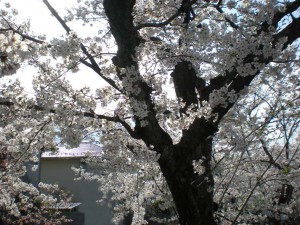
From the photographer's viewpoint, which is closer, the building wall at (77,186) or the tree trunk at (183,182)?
the tree trunk at (183,182)

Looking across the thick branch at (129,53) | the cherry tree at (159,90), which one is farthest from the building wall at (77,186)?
the thick branch at (129,53)

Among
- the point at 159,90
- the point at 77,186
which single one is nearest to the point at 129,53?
the point at 159,90

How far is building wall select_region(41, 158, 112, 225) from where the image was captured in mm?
17781

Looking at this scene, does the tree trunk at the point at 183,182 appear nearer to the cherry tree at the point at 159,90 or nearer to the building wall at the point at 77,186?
the cherry tree at the point at 159,90

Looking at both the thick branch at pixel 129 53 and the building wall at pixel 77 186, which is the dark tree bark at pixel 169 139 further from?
the building wall at pixel 77 186

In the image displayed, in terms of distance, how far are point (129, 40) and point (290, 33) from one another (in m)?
1.85

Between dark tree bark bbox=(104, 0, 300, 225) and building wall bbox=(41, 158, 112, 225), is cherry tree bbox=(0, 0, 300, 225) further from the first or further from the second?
building wall bbox=(41, 158, 112, 225)

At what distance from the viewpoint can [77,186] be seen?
61.1 feet

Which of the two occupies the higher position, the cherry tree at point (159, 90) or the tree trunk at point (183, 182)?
the cherry tree at point (159, 90)

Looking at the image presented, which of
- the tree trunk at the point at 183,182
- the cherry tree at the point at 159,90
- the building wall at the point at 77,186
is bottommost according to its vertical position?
the tree trunk at the point at 183,182

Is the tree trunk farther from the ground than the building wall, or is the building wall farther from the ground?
the building wall

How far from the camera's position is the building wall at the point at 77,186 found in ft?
58.3

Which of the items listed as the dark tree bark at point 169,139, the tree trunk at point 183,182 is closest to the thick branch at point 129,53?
the dark tree bark at point 169,139

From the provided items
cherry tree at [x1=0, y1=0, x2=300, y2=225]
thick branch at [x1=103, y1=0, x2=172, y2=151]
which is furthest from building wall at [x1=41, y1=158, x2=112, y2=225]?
thick branch at [x1=103, y1=0, x2=172, y2=151]
